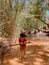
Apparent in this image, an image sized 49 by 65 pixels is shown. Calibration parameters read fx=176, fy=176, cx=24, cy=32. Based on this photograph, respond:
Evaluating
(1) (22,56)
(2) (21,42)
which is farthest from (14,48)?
(2) (21,42)

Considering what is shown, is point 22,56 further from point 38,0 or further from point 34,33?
point 34,33

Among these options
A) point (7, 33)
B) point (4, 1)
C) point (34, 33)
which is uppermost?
point (4, 1)

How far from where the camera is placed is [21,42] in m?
6.48

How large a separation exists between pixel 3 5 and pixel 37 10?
3.60 meters

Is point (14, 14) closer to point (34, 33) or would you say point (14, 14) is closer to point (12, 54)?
point (12, 54)

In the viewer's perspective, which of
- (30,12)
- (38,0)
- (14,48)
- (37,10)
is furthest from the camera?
(30,12)

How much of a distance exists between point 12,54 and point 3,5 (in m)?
2.12

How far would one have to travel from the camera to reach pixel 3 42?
793 cm

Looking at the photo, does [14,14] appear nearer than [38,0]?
Yes

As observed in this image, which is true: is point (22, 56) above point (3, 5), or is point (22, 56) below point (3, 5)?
below

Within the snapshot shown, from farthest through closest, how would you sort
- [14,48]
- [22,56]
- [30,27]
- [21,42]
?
[30,27] → [14,48] → [22,56] → [21,42]

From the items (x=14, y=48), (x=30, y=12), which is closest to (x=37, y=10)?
(x=30, y=12)

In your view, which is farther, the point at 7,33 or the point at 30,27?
the point at 30,27

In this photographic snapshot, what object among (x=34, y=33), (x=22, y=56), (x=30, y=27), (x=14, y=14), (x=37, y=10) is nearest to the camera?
(x=22, y=56)
